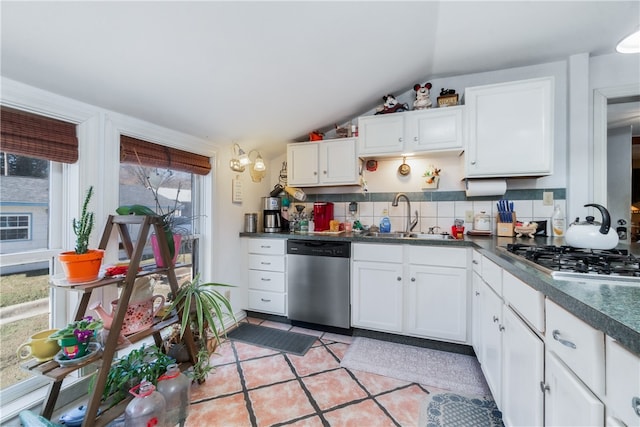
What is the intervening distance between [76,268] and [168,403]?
83cm

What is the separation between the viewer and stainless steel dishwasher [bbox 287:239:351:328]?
238cm

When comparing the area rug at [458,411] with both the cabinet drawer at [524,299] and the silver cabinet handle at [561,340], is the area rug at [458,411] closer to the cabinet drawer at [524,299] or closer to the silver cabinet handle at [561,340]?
the cabinet drawer at [524,299]

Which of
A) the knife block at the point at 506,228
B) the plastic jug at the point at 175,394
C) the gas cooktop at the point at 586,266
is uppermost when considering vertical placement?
the knife block at the point at 506,228

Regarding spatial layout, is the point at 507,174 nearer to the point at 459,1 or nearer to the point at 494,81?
the point at 494,81

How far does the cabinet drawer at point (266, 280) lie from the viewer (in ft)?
8.64

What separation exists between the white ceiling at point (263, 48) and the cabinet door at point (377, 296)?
1566 mm

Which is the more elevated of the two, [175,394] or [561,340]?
[561,340]

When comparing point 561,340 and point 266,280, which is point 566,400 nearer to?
point 561,340

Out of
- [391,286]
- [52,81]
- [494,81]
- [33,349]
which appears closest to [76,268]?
[33,349]

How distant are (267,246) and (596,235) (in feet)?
7.70

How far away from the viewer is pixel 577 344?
28.1 inches

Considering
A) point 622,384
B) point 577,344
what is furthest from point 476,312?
point 622,384

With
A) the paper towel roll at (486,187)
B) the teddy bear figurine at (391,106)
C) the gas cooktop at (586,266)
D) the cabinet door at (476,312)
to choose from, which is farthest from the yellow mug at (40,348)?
the paper towel roll at (486,187)

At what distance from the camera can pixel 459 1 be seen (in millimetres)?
1582
